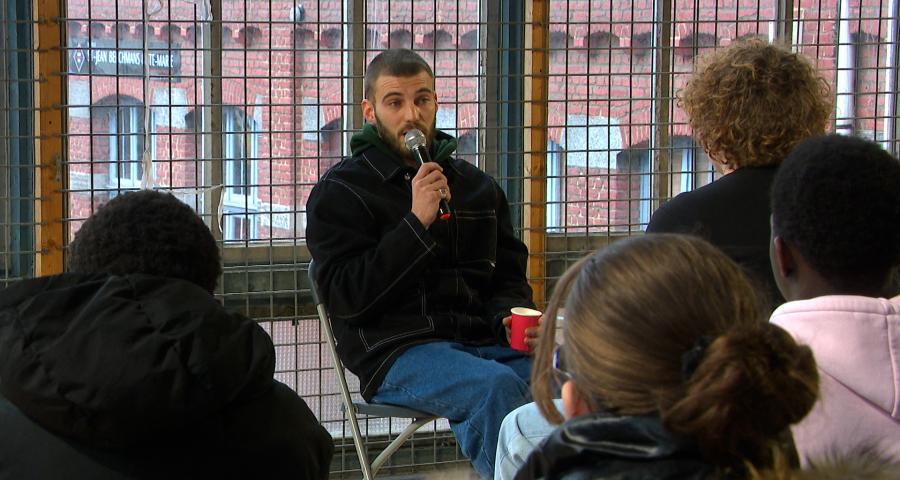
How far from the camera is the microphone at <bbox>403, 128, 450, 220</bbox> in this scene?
9.83 ft

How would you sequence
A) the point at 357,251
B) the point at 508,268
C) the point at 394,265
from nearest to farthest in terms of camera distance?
the point at 394,265 → the point at 357,251 → the point at 508,268

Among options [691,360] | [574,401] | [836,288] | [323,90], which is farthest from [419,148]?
[691,360]

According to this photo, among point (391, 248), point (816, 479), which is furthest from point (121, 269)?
point (391, 248)

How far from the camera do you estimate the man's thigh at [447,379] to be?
2795mm

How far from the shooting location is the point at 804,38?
4.09m

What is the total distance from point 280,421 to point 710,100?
1365mm

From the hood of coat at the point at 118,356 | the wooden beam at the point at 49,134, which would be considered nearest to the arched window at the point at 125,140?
the wooden beam at the point at 49,134

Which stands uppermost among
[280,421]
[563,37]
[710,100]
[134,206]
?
[563,37]

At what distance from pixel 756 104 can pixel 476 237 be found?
1028 millimetres

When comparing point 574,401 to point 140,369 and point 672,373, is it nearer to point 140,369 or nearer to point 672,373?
point 672,373

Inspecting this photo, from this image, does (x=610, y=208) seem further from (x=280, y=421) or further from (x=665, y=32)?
(x=280, y=421)

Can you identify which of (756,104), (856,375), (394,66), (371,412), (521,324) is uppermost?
(394,66)

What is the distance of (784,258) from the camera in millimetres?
1751

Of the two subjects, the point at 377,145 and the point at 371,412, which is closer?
the point at 371,412
